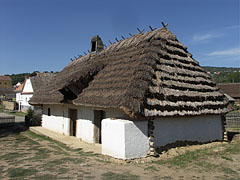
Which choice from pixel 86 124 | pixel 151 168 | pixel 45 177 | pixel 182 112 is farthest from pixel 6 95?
pixel 151 168

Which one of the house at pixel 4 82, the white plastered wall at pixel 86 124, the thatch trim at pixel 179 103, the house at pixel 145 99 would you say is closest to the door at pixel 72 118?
the house at pixel 145 99

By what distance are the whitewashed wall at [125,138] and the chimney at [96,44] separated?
33.6ft

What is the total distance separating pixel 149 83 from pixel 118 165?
344 cm

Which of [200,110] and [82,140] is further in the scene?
[82,140]

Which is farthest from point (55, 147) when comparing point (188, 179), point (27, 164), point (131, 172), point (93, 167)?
point (188, 179)

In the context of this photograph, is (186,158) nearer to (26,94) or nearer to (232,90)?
Result: (26,94)

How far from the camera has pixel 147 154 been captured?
838cm

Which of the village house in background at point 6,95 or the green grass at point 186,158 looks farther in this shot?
the village house in background at point 6,95

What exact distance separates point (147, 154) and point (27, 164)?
169 inches

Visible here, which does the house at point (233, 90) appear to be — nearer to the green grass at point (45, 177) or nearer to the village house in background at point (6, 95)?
the village house in background at point (6, 95)

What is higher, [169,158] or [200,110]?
[200,110]

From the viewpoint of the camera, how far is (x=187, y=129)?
33.7ft

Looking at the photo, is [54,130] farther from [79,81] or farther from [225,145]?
[225,145]

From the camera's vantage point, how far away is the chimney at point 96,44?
17719 mm
